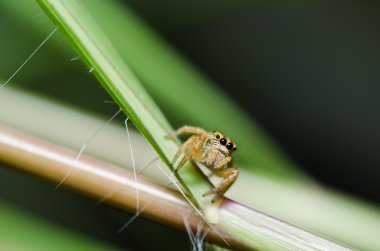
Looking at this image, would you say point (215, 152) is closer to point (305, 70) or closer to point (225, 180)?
point (225, 180)

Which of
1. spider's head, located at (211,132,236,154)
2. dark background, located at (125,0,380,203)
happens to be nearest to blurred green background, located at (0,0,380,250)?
dark background, located at (125,0,380,203)

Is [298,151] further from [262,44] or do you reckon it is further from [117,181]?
[117,181]

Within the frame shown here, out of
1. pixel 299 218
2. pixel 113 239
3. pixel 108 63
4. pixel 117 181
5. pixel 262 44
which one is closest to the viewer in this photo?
pixel 108 63

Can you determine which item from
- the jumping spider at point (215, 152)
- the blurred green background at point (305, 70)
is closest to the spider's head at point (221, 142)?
the jumping spider at point (215, 152)

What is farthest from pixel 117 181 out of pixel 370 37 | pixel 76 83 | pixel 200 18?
pixel 370 37

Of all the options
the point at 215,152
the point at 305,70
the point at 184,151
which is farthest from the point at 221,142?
the point at 305,70

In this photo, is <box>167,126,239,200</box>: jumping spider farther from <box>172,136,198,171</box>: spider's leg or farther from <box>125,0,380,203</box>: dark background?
<box>125,0,380,203</box>: dark background

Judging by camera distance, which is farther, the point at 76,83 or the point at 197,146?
the point at 76,83
